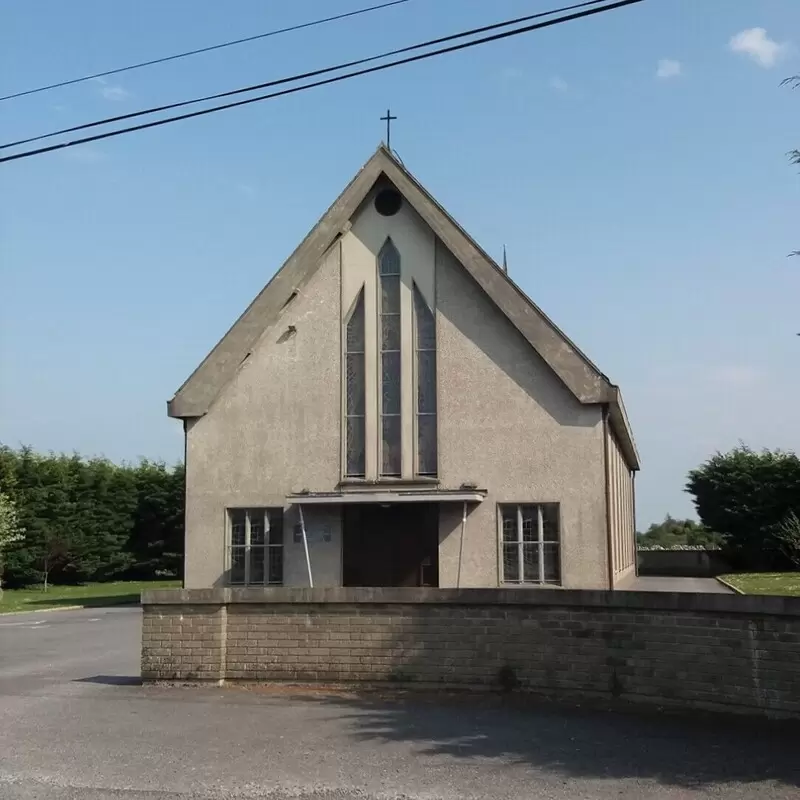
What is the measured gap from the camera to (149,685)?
12516mm

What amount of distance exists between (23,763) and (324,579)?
449 inches

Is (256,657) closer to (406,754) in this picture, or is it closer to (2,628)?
(406,754)

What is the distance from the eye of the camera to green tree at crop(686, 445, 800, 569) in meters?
42.2

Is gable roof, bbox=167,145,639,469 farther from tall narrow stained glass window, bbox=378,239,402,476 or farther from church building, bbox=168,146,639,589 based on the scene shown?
tall narrow stained glass window, bbox=378,239,402,476

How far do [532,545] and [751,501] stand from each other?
26.5 m

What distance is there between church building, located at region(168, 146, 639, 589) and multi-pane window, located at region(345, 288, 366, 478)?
3 cm

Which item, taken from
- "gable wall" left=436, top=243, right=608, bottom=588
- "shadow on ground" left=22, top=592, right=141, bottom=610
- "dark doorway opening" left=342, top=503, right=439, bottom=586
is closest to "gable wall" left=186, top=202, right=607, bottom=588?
"gable wall" left=436, top=243, right=608, bottom=588

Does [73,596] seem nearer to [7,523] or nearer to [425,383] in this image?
[7,523]

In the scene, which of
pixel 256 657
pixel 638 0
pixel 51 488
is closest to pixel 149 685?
pixel 256 657

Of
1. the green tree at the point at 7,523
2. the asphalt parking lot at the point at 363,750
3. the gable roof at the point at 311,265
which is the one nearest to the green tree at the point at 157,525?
the green tree at the point at 7,523

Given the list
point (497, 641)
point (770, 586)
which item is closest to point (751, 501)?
point (770, 586)

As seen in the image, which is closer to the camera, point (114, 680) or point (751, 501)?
point (114, 680)

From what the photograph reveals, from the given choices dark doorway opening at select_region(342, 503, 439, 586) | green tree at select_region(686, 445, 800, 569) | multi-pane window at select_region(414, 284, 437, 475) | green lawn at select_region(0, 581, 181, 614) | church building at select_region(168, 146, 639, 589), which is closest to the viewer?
church building at select_region(168, 146, 639, 589)

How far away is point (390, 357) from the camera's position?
20.5 meters
